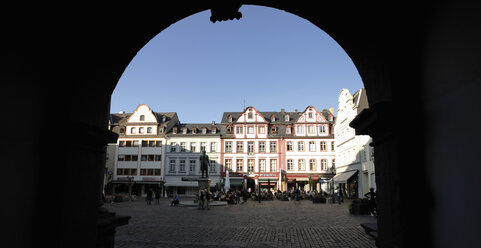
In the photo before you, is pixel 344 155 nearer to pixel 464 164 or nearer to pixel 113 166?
pixel 113 166

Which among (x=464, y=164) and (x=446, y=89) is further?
(x=446, y=89)

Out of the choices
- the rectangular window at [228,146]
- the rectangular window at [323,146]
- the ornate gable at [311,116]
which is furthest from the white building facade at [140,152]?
the rectangular window at [323,146]

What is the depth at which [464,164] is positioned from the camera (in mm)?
2781

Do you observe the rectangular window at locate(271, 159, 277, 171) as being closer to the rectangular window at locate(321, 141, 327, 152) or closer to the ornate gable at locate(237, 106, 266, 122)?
the ornate gable at locate(237, 106, 266, 122)

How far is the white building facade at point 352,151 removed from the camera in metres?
30.4

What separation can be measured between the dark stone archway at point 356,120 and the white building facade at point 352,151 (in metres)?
26.3

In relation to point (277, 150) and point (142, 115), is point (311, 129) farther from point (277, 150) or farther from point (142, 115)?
point (142, 115)

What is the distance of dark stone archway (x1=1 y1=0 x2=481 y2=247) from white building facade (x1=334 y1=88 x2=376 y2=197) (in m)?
26.3

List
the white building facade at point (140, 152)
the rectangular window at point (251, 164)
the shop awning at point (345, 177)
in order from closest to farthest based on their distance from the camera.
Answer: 1. the shop awning at point (345, 177)
2. the rectangular window at point (251, 164)
3. the white building facade at point (140, 152)

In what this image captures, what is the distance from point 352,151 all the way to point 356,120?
32605 mm

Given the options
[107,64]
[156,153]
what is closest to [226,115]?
[156,153]

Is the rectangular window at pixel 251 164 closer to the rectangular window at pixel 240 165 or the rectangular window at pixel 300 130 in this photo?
the rectangular window at pixel 240 165

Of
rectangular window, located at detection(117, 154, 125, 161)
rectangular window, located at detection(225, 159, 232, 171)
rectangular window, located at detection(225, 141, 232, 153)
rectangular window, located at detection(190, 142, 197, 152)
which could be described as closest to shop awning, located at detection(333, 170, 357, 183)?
rectangular window, located at detection(225, 159, 232, 171)

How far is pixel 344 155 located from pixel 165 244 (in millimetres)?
33499
